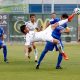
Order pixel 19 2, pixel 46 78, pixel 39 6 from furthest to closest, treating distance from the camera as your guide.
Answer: pixel 39 6, pixel 19 2, pixel 46 78

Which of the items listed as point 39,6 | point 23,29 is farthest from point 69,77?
point 39,6

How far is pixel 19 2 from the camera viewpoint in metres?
52.5

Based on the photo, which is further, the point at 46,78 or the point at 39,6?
the point at 39,6

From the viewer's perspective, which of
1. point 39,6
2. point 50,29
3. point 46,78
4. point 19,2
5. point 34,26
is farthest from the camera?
point 39,6

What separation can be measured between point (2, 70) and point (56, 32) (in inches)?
89.2

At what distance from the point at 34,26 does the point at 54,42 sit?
13.4 ft

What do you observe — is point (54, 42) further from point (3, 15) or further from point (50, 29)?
point (3, 15)

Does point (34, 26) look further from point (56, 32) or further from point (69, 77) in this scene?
point (69, 77)

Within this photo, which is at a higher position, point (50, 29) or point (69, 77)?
point (50, 29)

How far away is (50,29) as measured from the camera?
15.4 meters

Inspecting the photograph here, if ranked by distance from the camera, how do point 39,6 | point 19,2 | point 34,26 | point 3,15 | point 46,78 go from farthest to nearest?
1. point 39,6
2. point 19,2
3. point 3,15
4. point 34,26
5. point 46,78

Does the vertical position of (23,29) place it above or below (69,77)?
above

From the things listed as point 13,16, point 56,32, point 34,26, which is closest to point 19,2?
point 13,16

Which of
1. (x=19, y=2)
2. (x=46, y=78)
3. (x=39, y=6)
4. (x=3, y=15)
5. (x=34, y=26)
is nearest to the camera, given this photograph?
(x=46, y=78)
